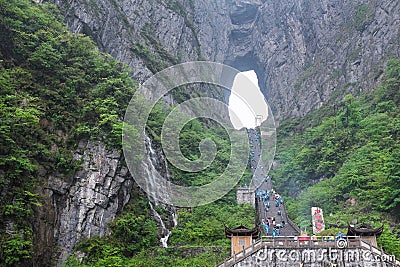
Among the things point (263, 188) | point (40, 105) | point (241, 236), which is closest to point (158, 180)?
point (40, 105)

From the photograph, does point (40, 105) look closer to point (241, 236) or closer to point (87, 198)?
point (87, 198)

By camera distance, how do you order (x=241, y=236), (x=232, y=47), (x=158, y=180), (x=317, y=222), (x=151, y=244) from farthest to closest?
(x=232, y=47)
(x=158, y=180)
(x=317, y=222)
(x=151, y=244)
(x=241, y=236)

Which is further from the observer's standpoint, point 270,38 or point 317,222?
point 270,38

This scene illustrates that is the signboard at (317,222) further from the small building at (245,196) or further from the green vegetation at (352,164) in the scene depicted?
the small building at (245,196)

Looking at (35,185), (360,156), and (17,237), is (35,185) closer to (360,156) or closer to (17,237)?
(17,237)

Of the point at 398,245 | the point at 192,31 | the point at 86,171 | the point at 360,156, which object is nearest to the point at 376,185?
the point at 360,156

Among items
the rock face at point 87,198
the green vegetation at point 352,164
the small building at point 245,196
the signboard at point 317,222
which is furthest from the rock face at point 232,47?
the signboard at point 317,222

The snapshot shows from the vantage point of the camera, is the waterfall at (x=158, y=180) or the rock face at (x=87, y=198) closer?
the rock face at (x=87, y=198)
